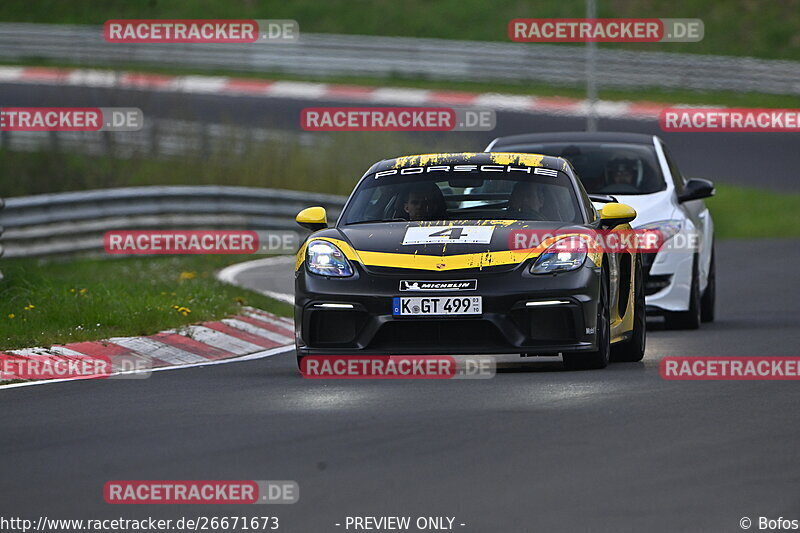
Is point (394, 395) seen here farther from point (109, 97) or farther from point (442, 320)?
point (109, 97)

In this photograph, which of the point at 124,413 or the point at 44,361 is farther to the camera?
the point at 44,361

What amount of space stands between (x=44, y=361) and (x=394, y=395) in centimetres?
294

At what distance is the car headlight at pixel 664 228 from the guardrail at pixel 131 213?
7927 millimetres

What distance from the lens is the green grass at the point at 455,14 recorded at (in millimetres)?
44406

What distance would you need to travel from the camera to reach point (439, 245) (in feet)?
33.7

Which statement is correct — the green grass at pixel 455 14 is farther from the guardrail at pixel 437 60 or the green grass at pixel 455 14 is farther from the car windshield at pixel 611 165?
the car windshield at pixel 611 165

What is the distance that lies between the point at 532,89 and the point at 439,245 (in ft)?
96.4

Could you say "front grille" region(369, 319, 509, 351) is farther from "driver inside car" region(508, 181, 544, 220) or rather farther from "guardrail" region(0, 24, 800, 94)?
"guardrail" region(0, 24, 800, 94)

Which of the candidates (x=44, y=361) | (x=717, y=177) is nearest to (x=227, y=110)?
(x=717, y=177)

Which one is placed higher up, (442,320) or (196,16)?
(196,16)

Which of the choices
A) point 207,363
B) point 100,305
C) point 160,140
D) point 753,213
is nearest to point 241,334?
point 100,305

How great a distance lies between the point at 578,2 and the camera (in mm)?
46406

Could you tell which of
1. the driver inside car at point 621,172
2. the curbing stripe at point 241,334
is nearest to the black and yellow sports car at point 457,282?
the curbing stripe at point 241,334

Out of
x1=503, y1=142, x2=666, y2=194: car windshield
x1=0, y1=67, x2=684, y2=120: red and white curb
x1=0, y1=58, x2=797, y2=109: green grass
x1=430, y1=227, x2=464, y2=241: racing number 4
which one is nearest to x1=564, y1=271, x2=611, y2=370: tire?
x1=430, y1=227, x2=464, y2=241: racing number 4
